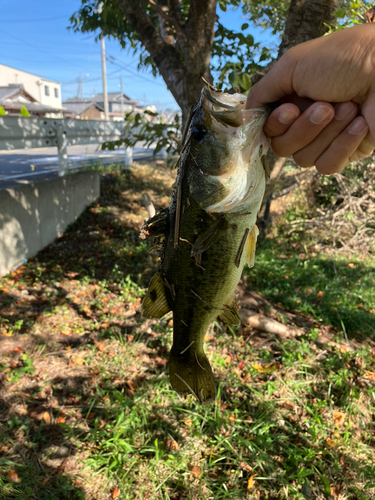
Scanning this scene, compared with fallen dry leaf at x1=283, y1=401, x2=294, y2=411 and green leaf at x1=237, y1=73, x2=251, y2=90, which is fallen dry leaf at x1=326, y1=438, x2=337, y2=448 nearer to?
fallen dry leaf at x1=283, y1=401, x2=294, y2=411

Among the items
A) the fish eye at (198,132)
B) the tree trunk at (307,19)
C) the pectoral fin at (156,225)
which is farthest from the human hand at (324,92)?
the tree trunk at (307,19)

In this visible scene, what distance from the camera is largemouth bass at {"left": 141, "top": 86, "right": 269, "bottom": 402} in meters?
1.34

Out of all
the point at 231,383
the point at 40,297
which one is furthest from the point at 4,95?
the point at 231,383

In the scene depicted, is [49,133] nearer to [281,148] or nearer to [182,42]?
[182,42]

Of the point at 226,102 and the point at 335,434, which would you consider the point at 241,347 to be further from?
the point at 226,102

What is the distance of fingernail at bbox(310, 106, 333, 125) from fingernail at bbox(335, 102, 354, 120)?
Result: 180mm

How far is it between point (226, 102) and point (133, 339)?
3.37m

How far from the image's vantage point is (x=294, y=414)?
3.26m

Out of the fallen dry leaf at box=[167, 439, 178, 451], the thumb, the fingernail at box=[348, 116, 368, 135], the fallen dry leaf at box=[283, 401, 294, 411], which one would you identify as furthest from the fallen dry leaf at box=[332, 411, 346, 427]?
the thumb

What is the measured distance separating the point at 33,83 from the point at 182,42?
62.1 metres

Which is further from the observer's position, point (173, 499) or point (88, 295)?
point (88, 295)

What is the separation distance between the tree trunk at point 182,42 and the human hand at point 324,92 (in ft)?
7.20

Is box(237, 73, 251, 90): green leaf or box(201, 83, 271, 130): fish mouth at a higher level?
box(237, 73, 251, 90): green leaf

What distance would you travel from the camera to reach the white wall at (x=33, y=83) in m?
49.9
